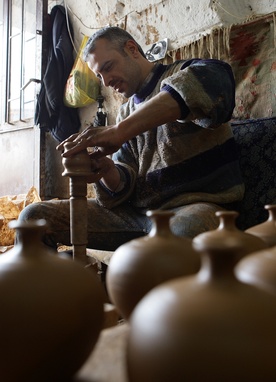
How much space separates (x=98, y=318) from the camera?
623 millimetres

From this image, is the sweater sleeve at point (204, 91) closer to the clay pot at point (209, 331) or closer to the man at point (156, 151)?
the man at point (156, 151)

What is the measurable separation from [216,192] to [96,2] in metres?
2.66

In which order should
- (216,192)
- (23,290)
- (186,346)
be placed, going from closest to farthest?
(186,346)
(23,290)
(216,192)

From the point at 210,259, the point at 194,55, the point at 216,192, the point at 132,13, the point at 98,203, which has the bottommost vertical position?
the point at 98,203

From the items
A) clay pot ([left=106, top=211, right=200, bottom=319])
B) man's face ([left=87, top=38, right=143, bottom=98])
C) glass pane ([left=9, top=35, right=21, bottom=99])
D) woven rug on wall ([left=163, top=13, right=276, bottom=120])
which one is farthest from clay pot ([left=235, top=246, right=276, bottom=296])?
glass pane ([left=9, top=35, right=21, bottom=99])

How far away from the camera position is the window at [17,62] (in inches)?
174

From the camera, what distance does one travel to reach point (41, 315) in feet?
1.79

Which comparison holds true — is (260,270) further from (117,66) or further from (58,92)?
(58,92)

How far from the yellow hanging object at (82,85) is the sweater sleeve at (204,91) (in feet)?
6.64

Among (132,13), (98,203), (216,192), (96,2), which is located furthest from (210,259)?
(96,2)

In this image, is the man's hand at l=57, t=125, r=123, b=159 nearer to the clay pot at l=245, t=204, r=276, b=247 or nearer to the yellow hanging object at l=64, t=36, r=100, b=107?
the clay pot at l=245, t=204, r=276, b=247

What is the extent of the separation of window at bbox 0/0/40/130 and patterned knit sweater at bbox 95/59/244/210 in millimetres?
2574

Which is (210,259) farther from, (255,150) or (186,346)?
(255,150)

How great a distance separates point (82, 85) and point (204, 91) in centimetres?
220
